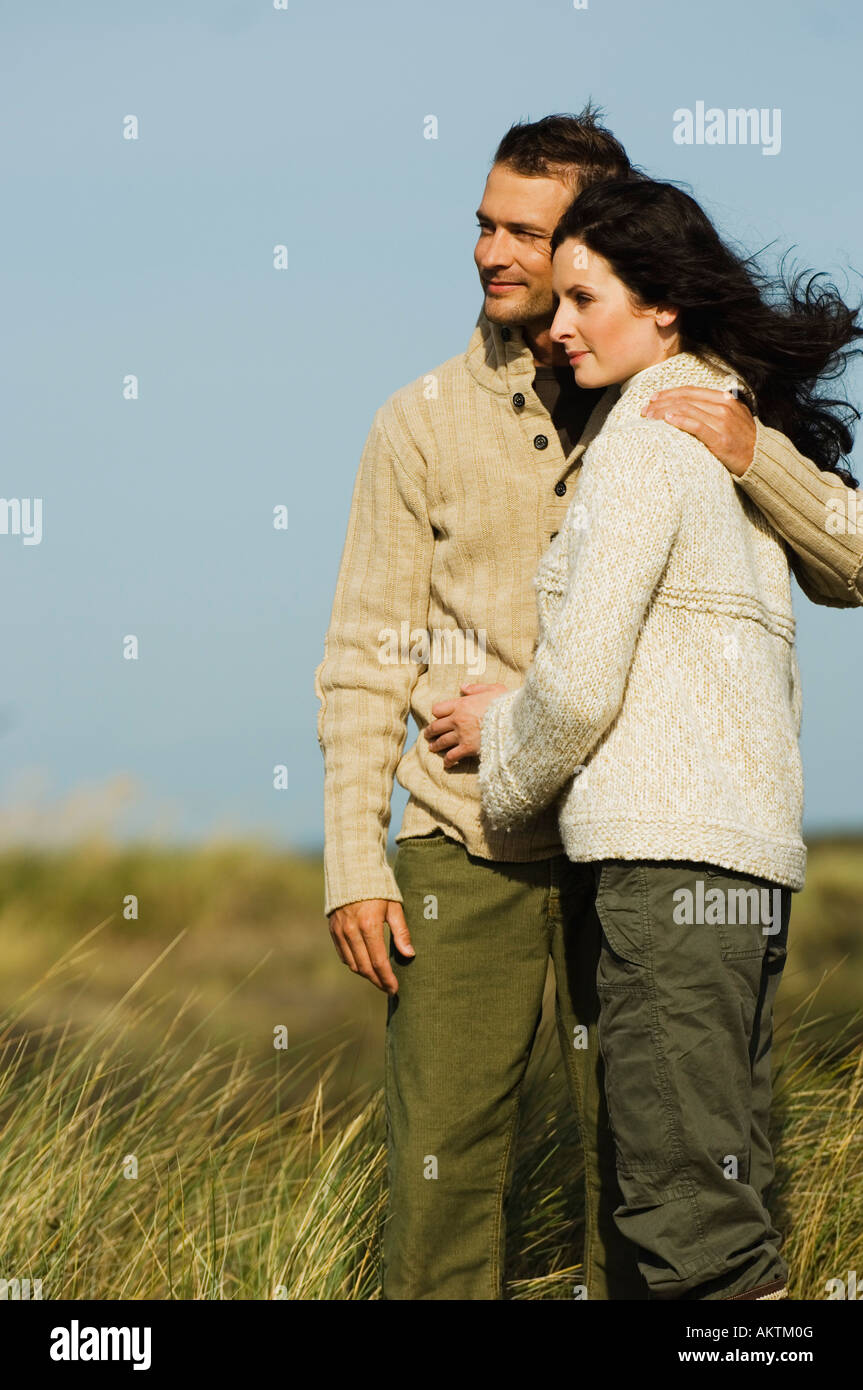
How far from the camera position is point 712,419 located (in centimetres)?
249

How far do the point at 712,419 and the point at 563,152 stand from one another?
815mm

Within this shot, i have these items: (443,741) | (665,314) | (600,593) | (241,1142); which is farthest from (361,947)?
(665,314)

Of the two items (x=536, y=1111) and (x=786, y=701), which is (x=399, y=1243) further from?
(x=786, y=701)

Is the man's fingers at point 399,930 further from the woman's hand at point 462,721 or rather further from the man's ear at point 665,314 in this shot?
the man's ear at point 665,314

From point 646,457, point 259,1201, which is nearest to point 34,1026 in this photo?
point 259,1201

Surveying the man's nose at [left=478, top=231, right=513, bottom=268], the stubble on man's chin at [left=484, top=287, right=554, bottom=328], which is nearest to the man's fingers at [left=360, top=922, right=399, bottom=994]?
the stubble on man's chin at [left=484, top=287, right=554, bottom=328]

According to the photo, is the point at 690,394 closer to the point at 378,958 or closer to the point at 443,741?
the point at 443,741

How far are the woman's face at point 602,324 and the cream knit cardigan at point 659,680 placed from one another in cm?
13

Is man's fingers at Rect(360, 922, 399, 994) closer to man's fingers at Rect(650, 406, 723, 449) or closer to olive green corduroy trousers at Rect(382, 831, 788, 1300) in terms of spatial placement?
olive green corduroy trousers at Rect(382, 831, 788, 1300)

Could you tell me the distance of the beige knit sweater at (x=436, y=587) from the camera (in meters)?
2.90

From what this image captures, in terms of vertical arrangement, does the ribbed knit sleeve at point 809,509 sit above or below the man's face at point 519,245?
below

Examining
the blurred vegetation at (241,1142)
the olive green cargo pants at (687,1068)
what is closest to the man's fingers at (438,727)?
the olive green cargo pants at (687,1068)

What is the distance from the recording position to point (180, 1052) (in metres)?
3.92
